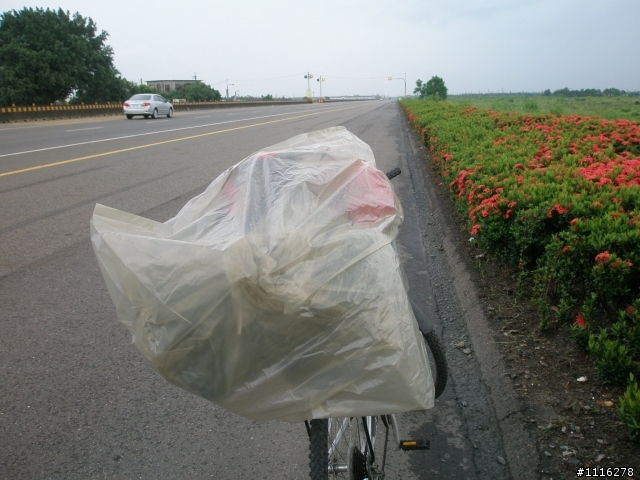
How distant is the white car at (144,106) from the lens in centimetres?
2936

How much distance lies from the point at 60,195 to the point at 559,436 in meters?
7.81

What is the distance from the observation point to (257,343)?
1780mm

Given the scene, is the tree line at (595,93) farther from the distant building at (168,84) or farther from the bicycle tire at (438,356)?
the distant building at (168,84)

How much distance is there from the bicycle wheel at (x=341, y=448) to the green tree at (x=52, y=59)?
44997mm

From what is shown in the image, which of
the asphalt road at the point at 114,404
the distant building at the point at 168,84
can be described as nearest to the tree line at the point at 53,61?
the asphalt road at the point at 114,404

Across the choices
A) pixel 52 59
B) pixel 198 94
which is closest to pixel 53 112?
pixel 52 59

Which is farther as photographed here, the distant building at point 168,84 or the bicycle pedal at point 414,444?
the distant building at point 168,84

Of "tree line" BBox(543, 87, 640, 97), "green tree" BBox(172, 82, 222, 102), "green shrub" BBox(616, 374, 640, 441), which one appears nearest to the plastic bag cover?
"green shrub" BBox(616, 374, 640, 441)

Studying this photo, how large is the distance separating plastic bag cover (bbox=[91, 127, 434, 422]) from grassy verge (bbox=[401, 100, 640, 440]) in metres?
1.27

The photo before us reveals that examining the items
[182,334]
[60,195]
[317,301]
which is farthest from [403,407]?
[60,195]

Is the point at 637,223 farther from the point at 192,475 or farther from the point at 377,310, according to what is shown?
the point at 192,475

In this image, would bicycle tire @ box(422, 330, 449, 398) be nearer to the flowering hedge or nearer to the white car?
the flowering hedge

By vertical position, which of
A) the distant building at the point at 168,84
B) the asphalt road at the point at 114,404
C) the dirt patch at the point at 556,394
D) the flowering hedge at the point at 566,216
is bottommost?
the asphalt road at the point at 114,404

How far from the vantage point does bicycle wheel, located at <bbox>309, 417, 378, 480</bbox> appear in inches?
77.8
